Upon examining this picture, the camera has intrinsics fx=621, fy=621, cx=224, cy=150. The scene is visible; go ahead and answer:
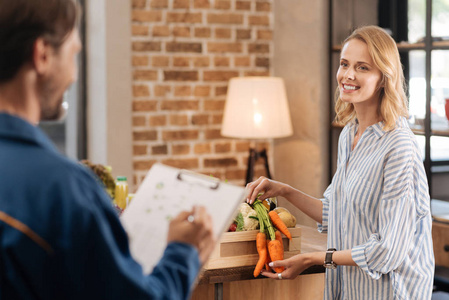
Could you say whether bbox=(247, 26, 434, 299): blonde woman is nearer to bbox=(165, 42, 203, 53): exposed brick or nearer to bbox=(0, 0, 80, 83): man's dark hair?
bbox=(0, 0, 80, 83): man's dark hair

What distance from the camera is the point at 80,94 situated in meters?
4.24

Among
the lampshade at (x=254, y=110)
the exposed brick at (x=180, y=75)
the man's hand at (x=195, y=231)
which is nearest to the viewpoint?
the man's hand at (x=195, y=231)

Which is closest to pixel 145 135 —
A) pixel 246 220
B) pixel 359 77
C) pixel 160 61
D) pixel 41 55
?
pixel 160 61

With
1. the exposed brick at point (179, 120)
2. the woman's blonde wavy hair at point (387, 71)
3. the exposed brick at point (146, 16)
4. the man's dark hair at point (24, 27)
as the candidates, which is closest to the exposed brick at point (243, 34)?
the exposed brick at point (146, 16)

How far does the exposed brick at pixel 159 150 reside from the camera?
13.2 ft

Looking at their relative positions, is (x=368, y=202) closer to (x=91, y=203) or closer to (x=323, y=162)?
(x=91, y=203)

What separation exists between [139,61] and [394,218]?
2.47m

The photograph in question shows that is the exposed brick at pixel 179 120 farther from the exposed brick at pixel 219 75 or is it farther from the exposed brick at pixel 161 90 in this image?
the exposed brick at pixel 219 75

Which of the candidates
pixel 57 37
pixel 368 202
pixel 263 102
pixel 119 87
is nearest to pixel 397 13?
pixel 263 102

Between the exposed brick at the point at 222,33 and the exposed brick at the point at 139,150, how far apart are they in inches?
35.1

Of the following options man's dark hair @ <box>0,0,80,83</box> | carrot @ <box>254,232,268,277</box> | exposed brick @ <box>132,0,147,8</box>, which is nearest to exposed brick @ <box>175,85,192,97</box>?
exposed brick @ <box>132,0,147,8</box>

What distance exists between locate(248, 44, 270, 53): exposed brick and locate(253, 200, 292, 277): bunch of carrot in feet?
7.43

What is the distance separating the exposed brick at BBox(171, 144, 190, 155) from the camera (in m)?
4.08

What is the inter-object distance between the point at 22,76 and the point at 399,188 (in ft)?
4.18
